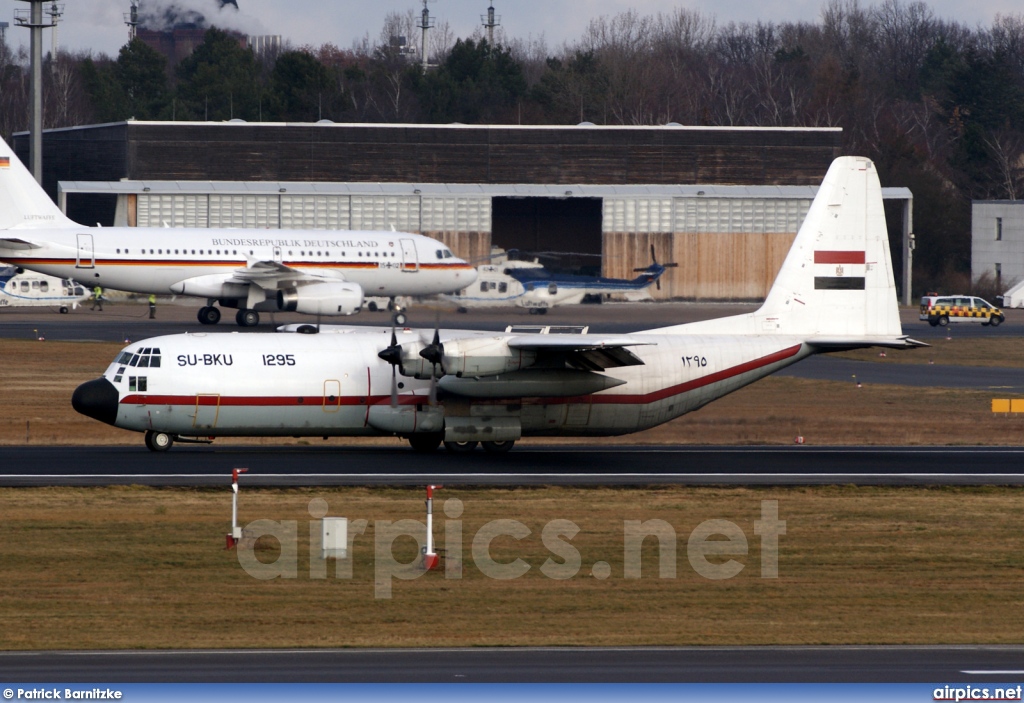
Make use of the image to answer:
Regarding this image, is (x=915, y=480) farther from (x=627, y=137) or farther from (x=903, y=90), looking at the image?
(x=903, y=90)

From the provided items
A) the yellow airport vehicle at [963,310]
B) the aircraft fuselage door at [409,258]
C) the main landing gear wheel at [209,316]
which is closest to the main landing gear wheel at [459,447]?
the main landing gear wheel at [209,316]

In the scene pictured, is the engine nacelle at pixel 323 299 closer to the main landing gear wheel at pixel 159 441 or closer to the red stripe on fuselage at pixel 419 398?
the main landing gear wheel at pixel 159 441

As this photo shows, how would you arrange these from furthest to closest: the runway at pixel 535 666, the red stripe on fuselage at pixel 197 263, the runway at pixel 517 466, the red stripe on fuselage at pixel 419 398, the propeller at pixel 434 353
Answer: the red stripe on fuselage at pixel 197 263 < the red stripe on fuselage at pixel 419 398 < the propeller at pixel 434 353 < the runway at pixel 517 466 < the runway at pixel 535 666

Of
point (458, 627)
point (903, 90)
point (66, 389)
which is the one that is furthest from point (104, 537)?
point (903, 90)

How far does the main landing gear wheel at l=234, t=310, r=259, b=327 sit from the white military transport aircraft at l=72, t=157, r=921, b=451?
24.5 meters

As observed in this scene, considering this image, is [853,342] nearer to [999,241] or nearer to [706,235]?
[706,235]

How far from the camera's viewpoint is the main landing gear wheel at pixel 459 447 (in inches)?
1342

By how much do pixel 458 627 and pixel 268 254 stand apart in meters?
45.1

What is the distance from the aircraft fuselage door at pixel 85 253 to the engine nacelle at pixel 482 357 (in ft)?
103

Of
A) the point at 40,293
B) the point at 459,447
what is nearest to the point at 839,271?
the point at 459,447

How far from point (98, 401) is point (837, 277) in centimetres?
1875

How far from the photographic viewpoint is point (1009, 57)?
152 meters

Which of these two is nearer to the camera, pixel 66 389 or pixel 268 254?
pixel 66 389

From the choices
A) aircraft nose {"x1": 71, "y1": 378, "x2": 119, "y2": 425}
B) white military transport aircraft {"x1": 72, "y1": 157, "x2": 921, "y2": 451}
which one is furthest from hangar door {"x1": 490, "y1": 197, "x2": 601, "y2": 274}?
aircraft nose {"x1": 71, "y1": 378, "x2": 119, "y2": 425}
